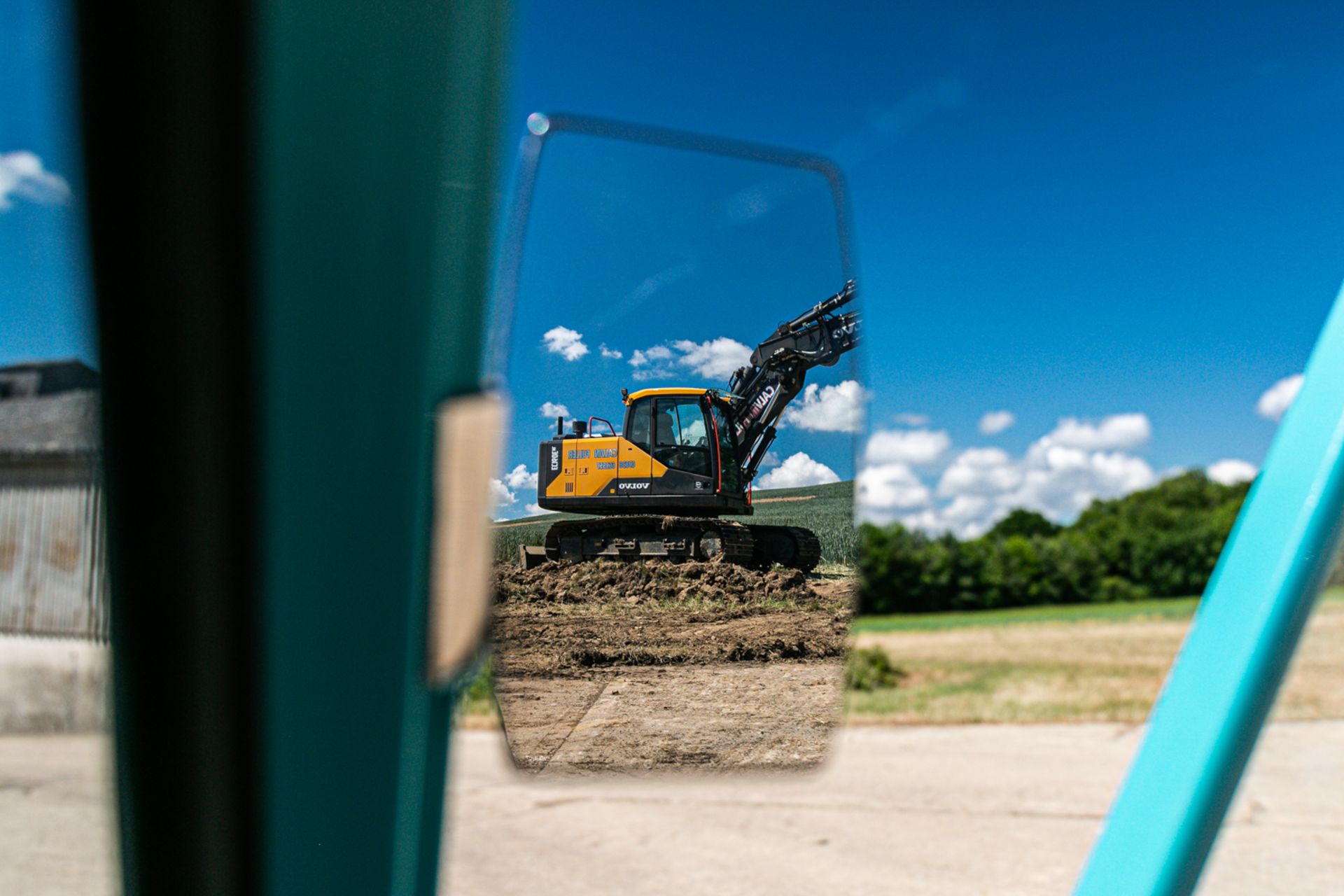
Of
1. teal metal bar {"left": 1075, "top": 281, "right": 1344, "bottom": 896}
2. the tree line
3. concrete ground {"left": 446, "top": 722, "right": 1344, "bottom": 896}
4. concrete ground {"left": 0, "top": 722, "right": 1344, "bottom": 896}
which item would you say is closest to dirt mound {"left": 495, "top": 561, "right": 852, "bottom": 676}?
teal metal bar {"left": 1075, "top": 281, "right": 1344, "bottom": 896}

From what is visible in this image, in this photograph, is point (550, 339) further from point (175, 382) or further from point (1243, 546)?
point (1243, 546)

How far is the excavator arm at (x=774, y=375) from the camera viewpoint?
0.57 meters

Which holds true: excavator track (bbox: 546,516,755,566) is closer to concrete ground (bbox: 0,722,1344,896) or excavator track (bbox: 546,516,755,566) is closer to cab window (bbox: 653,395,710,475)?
cab window (bbox: 653,395,710,475)

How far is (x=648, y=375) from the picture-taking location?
0.57 m

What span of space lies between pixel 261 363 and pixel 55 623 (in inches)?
7.9

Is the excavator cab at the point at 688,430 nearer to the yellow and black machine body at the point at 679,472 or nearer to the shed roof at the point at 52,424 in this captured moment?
the yellow and black machine body at the point at 679,472

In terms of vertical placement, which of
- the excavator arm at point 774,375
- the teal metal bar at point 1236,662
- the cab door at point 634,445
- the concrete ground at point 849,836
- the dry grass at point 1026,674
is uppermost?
the excavator arm at point 774,375

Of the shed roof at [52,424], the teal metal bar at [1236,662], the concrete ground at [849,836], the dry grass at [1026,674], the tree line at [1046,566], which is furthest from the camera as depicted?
the tree line at [1046,566]

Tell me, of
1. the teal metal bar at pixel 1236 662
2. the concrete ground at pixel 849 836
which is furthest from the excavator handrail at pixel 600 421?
the concrete ground at pixel 849 836

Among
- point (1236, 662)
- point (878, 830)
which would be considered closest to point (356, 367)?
point (1236, 662)

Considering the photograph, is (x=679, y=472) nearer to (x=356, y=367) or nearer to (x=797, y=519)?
(x=797, y=519)

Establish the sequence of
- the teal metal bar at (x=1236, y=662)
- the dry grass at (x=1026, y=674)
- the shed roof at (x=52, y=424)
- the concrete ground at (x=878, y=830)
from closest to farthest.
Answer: the shed roof at (x=52, y=424)
the teal metal bar at (x=1236, y=662)
the concrete ground at (x=878, y=830)
the dry grass at (x=1026, y=674)

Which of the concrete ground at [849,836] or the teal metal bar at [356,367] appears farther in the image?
the concrete ground at [849,836]

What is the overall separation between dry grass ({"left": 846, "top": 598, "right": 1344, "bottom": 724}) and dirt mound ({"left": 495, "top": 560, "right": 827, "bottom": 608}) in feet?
21.8
